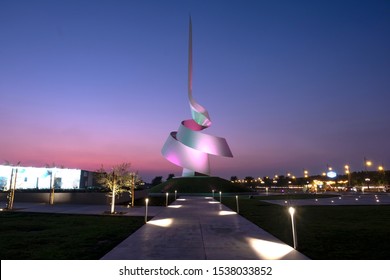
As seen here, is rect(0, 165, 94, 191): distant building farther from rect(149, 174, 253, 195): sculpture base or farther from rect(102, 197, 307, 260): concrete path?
rect(102, 197, 307, 260): concrete path

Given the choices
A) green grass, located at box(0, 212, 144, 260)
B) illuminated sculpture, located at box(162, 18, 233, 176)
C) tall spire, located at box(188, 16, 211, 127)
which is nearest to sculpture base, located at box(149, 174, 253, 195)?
illuminated sculpture, located at box(162, 18, 233, 176)

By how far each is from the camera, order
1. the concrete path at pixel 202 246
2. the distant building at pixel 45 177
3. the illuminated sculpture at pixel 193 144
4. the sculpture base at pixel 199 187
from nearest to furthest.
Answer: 1. the concrete path at pixel 202 246
2. the illuminated sculpture at pixel 193 144
3. the sculpture base at pixel 199 187
4. the distant building at pixel 45 177

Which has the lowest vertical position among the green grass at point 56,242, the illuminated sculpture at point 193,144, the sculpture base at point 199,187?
the green grass at point 56,242

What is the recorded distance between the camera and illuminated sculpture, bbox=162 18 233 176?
2301 inches

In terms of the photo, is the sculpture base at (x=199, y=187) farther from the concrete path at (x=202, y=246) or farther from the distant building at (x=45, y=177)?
the distant building at (x=45, y=177)

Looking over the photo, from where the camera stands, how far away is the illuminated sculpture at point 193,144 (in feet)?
192

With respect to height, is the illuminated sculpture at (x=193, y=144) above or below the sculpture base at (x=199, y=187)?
above

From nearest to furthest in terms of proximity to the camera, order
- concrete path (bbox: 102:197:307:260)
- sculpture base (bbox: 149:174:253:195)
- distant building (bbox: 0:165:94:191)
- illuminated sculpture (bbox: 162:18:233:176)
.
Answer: concrete path (bbox: 102:197:307:260), illuminated sculpture (bbox: 162:18:233:176), sculpture base (bbox: 149:174:253:195), distant building (bbox: 0:165:94:191)

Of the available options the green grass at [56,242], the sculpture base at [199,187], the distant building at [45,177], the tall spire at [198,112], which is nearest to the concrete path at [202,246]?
the green grass at [56,242]

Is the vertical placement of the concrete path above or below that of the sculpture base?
below

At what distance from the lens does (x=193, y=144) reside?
57.9 meters

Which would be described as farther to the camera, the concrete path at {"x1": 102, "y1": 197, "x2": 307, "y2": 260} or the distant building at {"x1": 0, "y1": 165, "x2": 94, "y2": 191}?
the distant building at {"x1": 0, "y1": 165, "x2": 94, "y2": 191}

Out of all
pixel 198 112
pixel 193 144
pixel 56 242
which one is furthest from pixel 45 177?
pixel 56 242

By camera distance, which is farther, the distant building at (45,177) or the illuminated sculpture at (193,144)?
the distant building at (45,177)
